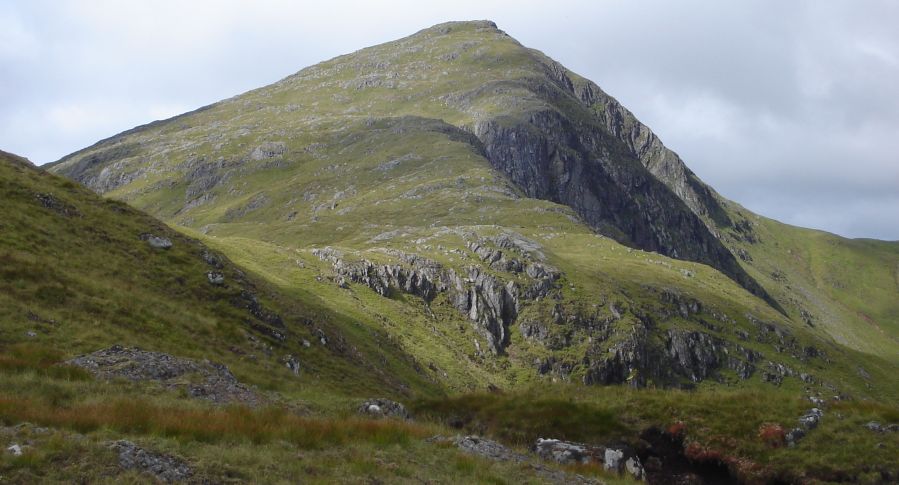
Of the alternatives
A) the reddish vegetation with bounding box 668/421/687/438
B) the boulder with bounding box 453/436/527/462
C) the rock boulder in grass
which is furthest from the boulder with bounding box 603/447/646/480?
the rock boulder in grass

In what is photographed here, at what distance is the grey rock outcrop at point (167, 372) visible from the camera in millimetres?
21047

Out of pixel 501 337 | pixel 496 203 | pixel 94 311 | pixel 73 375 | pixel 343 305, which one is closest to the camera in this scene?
pixel 73 375

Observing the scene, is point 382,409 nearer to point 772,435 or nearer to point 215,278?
point 772,435

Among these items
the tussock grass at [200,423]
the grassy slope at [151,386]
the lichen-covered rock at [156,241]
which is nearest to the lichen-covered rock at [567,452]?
the grassy slope at [151,386]

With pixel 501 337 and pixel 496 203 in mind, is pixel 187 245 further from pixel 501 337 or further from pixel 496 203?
pixel 496 203

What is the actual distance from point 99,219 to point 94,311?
49.5 feet

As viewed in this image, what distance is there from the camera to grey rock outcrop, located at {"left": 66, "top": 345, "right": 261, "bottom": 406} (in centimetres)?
2105

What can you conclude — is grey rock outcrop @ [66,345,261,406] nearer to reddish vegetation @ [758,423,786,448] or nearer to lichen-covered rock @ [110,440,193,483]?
lichen-covered rock @ [110,440,193,483]

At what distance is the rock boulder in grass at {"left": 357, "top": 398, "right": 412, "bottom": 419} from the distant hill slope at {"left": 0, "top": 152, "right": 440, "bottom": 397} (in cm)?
566

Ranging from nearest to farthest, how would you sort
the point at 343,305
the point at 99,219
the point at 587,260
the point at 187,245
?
the point at 99,219 → the point at 187,245 → the point at 343,305 → the point at 587,260

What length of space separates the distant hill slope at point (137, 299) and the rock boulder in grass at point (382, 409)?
5659 mm

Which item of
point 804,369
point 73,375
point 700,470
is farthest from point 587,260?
point 73,375

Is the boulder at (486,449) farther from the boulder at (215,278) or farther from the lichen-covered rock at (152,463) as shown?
the boulder at (215,278)

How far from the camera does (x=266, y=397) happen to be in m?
23.5
